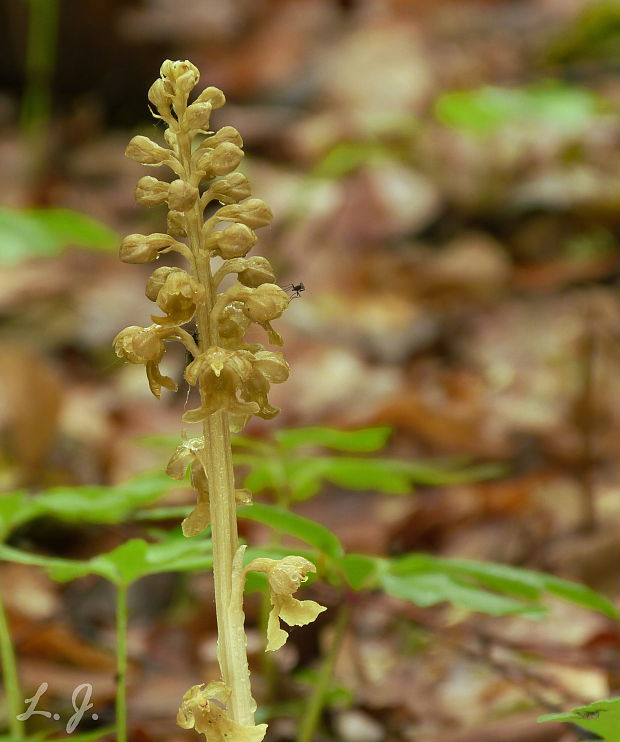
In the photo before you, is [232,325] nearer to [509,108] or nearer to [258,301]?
[258,301]

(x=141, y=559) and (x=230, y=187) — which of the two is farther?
(x=141, y=559)

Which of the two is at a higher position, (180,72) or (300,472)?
(180,72)

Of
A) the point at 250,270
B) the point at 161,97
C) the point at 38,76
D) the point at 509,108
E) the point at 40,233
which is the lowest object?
the point at 250,270

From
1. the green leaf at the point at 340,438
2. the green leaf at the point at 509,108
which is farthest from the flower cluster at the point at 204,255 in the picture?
the green leaf at the point at 509,108

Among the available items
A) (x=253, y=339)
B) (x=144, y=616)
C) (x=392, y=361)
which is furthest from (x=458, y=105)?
(x=144, y=616)

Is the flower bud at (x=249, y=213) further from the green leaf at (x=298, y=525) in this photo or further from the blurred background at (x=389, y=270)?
the green leaf at (x=298, y=525)

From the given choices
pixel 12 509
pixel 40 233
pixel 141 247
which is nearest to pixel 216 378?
pixel 141 247
